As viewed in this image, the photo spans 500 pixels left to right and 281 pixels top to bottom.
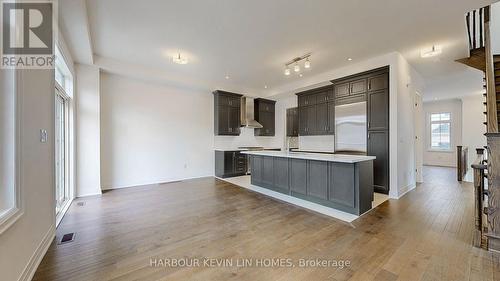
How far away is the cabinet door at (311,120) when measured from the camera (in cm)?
604

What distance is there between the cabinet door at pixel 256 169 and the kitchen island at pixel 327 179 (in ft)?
1.00

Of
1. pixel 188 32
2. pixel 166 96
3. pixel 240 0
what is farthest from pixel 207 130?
pixel 240 0

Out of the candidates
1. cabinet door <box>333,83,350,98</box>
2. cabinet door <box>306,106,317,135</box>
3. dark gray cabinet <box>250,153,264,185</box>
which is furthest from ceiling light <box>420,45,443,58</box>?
dark gray cabinet <box>250,153,264,185</box>

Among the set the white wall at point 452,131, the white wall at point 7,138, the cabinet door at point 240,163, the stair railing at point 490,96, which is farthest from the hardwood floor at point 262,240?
the white wall at point 452,131

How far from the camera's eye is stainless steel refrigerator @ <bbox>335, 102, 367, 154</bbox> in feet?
14.8

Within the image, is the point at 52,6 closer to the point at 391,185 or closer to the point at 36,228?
the point at 36,228

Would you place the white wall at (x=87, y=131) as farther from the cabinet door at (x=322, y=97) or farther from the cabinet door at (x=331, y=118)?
the cabinet door at (x=331, y=118)

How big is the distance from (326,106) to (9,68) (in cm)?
588

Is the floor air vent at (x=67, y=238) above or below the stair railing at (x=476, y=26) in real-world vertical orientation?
below

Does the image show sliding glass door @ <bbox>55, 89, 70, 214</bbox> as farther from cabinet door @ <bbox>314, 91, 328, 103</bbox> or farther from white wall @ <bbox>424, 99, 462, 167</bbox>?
white wall @ <bbox>424, 99, 462, 167</bbox>

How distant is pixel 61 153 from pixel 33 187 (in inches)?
91.1

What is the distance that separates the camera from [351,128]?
4734mm

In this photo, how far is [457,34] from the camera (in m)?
3.29
